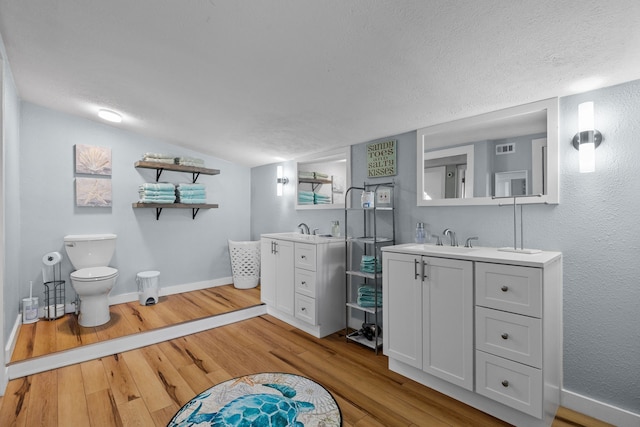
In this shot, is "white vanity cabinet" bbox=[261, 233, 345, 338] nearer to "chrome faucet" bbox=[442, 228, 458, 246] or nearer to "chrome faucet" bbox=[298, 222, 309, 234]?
"chrome faucet" bbox=[298, 222, 309, 234]

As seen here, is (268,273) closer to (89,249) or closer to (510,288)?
(89,249)

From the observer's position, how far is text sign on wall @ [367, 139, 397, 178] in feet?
9.02

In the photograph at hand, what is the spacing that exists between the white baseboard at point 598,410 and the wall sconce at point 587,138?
1332mm

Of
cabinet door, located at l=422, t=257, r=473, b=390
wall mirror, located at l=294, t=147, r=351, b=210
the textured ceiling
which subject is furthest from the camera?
wall mirror, located at l=294, t=147, r=351, b=210

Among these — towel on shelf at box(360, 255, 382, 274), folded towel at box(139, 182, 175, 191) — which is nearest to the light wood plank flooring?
folded towel at box(139, 182, 175, 191)

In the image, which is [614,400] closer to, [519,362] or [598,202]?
[519,362]

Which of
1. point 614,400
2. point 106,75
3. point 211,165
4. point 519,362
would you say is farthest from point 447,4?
point 211,165

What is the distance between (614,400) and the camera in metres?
1.73

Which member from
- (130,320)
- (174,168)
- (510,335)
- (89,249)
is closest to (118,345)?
(130,320)

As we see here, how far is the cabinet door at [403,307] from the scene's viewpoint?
207 cm

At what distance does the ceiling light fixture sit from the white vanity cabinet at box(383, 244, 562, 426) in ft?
10.0

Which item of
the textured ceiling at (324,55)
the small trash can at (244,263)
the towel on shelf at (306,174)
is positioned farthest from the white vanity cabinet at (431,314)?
the small trash can at (244,263)

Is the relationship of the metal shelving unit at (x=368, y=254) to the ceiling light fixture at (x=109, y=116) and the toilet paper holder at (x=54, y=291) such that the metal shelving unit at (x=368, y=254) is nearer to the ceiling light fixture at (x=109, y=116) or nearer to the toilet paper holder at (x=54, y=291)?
the ceiling light fixture at (x=109, y=116)

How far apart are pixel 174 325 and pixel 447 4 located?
10.2ft
